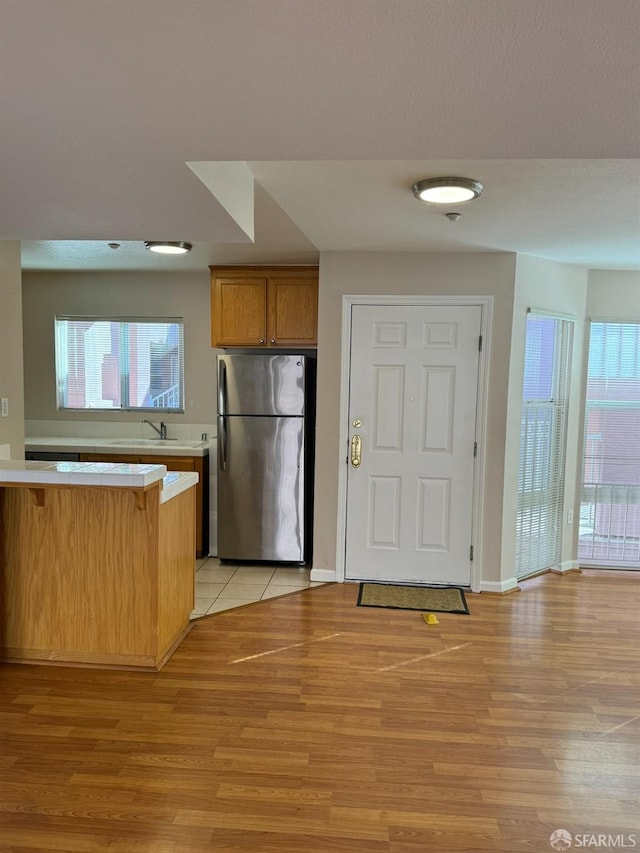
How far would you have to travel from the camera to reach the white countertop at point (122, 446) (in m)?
4.63

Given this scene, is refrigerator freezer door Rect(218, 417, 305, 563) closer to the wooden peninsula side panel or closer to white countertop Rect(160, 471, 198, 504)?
white countertop Rect(160, 471, 198, 504)

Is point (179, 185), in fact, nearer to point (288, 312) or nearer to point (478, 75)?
point (478, 75)

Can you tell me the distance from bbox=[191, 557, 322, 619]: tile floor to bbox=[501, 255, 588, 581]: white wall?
5.09 ft

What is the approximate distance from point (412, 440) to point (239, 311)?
1728 millimetres

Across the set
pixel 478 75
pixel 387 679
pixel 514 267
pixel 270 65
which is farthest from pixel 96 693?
pixel 514 267

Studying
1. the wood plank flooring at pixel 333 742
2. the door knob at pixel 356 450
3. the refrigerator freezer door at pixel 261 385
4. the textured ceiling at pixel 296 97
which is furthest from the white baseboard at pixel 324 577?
the textured ceiling at pixel 296 97

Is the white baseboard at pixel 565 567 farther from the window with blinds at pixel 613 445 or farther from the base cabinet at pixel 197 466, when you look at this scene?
the base cabinet at pixel 197 466

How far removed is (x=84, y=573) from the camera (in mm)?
2898

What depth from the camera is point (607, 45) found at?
1.08m

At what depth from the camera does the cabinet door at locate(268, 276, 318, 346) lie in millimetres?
4496

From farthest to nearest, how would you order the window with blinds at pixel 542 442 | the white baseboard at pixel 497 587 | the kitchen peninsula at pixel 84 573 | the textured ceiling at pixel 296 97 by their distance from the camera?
the window with blinds at pixel 542 442
the white baseboard at pixel 497 587
the kitchen peninsula at pixel 84 573
the textured ceiling at pixel 296 97

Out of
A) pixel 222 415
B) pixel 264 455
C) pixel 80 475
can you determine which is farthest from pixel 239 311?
pixel 80 475

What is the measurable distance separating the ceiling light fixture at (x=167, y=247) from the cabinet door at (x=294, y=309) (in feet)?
2.64

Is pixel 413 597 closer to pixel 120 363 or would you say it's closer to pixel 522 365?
Answer: pixel 522 365
